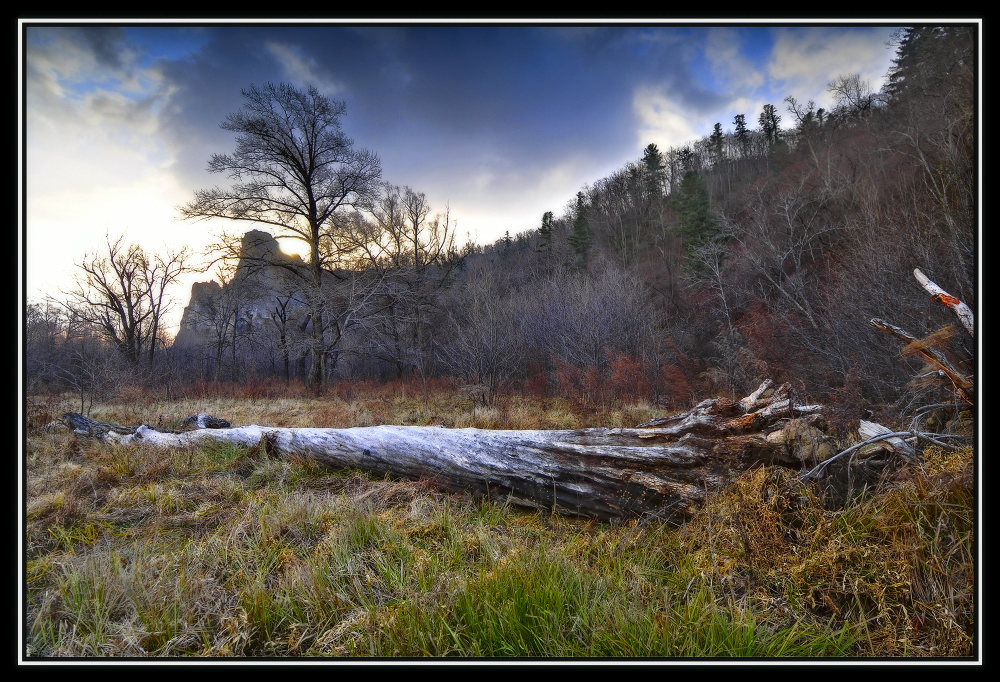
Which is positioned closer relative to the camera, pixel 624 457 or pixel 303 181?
pixel 624 457

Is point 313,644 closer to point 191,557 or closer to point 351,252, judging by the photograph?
point 191,557

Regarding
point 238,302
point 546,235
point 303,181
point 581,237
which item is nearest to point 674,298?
point 581,237

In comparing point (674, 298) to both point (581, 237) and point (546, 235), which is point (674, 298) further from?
point (546, 235)

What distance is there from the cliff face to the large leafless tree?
1405 mm

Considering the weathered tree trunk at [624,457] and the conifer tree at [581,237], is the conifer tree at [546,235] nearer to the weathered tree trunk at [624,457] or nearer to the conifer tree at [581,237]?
the conifer tree at [581,237]

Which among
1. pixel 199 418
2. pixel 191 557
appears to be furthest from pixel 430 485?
pixel 199 418

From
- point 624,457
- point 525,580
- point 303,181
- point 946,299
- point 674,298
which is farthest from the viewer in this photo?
point 674,298

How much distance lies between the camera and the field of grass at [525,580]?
1598mm

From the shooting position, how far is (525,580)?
182 centimetres

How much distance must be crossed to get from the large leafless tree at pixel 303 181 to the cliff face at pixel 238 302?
1405mm

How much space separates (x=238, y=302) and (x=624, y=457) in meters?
23.5

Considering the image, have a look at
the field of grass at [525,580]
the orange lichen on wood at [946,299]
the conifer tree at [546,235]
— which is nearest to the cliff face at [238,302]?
the field of grass at [525,580]
